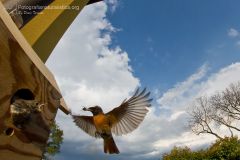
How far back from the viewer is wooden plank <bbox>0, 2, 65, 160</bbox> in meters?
1.07

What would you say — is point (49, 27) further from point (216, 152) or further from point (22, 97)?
point (216, 152)

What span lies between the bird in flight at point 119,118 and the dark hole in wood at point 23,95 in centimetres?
345

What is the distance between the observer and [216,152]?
2356 centimetres

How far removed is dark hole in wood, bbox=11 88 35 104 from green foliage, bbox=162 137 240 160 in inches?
909

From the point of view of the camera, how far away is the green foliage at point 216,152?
23172 millimetres

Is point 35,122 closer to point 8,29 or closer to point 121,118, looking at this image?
point 8,29

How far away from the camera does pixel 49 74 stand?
1347 millimetres

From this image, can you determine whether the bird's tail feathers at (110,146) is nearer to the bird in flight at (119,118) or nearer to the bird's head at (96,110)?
the bird in flight at (119,118)

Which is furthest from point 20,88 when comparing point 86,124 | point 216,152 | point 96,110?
point 216,152

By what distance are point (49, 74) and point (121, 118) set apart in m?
3.98

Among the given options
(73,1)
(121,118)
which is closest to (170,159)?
(121,118)

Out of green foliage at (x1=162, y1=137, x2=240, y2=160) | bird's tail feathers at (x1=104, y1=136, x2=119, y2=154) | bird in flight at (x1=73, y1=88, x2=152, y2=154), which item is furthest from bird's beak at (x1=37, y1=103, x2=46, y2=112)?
green foliage at (x1=162, y1=137, x2=240, y2=160)

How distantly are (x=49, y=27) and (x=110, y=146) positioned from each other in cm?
237

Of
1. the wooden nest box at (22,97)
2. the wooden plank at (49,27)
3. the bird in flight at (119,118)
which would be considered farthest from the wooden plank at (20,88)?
the bird in flight at (119,118)
